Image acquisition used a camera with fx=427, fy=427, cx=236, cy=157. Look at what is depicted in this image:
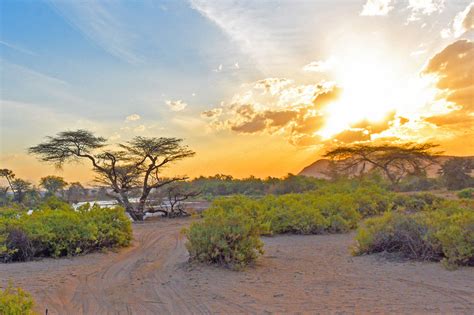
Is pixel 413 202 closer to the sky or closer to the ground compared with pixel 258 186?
closer to the ground

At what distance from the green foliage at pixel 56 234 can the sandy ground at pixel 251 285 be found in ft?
1.68

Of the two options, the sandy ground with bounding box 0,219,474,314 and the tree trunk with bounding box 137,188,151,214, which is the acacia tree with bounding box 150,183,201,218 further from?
the sandy ground with bounding box 0,219,474,314

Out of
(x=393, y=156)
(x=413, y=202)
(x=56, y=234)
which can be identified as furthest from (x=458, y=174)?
(x=56, y=234)

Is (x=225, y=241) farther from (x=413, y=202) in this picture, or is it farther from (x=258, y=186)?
(x=258, y=186)

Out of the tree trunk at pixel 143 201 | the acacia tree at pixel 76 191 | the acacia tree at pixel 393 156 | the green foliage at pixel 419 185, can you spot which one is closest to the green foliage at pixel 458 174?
the green foliage at pixel 419 185

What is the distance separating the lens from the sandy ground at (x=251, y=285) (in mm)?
6465

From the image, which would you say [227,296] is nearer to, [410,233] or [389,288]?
[389,288]

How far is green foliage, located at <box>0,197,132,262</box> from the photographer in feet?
35.0

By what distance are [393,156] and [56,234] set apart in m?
36.4

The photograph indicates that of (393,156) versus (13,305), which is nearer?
(13,305)

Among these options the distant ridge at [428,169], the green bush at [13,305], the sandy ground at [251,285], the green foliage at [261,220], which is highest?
the distant ridge at [428,169]

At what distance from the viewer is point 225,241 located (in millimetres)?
9188

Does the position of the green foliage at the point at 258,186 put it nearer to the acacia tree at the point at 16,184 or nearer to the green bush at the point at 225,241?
the acacia tree at the point at 16,184

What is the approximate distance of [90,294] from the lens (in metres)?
7.60
